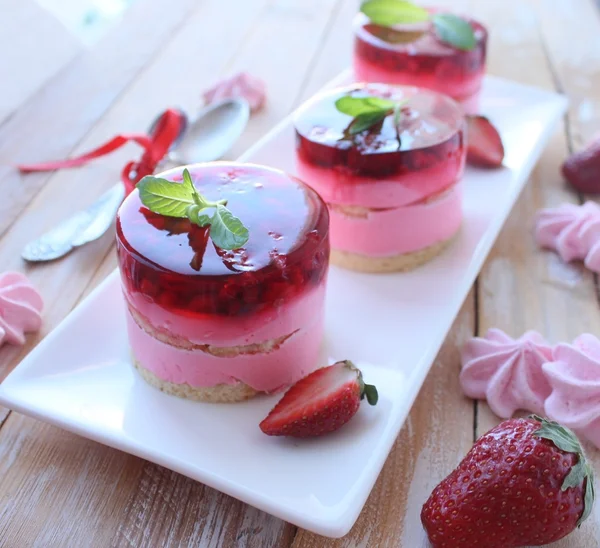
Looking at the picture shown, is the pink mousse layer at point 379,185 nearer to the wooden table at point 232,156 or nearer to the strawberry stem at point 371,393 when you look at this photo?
the wooden table at point 232,156

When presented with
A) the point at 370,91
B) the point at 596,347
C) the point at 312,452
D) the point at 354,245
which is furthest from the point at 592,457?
the point at 370,91

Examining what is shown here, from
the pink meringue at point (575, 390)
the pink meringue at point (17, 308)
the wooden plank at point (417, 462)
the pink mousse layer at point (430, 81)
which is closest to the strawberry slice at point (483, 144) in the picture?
the pink mousse layer at point (430, 81)

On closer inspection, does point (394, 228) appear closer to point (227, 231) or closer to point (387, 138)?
point (387, 138)

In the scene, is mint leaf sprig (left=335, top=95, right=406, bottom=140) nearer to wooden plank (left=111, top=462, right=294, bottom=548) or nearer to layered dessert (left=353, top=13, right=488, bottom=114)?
layered dessert (left=353, top=13, right=488, bottom=114)

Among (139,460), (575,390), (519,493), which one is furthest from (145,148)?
(519,493)

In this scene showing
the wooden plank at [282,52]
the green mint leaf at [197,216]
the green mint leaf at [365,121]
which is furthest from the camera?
the wooden plank at [282,52]

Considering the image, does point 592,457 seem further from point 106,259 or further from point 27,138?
point 27,138

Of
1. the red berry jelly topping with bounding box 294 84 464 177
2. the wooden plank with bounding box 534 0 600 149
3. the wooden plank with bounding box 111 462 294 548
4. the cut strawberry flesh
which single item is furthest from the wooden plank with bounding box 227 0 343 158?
the wooden plank with bounding box 111 462 294 548
